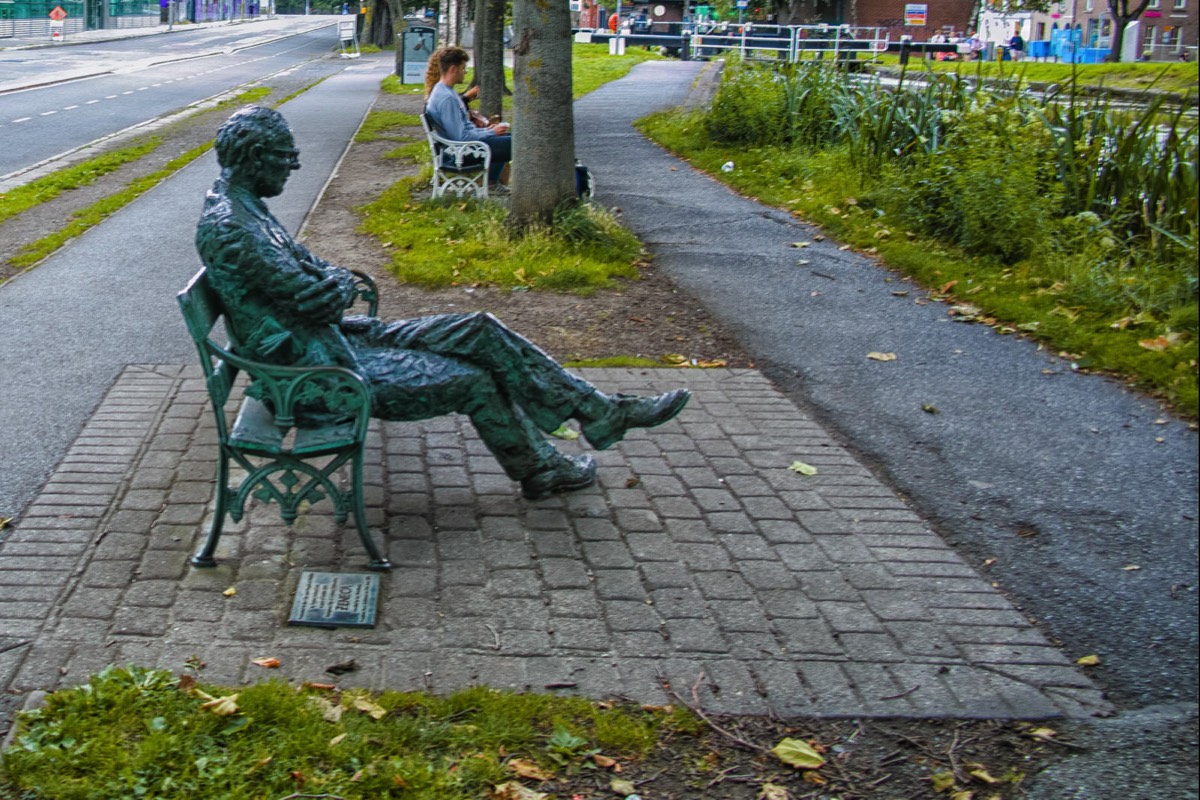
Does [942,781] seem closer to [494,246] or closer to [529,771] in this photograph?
[529,771]

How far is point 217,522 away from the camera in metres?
4.59

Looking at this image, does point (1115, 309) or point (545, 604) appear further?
point (1115, 309)

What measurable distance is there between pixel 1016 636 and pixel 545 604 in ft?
5.24

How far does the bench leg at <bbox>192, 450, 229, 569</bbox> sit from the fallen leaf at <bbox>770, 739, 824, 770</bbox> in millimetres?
2130

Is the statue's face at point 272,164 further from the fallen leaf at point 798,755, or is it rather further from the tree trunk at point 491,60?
the tree trunk at point 491,60

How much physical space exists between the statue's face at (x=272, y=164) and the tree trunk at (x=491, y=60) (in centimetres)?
1249

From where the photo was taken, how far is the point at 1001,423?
6688 mm

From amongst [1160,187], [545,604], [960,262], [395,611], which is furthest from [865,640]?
[960,262]

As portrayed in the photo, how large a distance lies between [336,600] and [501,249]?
19.8 ft

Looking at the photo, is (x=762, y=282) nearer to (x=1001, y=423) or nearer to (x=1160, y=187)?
(x=1160, y=187)

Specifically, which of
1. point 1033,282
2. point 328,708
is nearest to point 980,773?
point 328,708

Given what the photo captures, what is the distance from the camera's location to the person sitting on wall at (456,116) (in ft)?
39.9

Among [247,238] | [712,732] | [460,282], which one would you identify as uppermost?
[247,238]

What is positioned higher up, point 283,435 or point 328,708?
point 283,435
